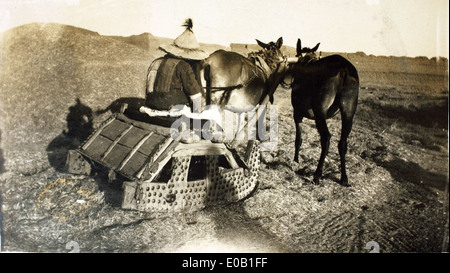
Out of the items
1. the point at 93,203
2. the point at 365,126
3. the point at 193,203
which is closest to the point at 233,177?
the point at 193,203

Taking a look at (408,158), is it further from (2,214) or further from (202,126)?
(2,214)

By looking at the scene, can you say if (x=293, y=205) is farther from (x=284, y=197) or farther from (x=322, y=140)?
(x=322, y=140)

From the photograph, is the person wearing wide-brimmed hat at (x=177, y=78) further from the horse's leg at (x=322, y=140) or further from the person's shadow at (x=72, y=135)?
the person's shadow at (x=72, y=135)

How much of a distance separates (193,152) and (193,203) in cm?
69

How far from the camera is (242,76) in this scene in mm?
4812

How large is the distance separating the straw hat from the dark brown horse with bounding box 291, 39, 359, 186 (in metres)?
1.57

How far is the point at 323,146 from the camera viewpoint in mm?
4594

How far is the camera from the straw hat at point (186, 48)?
4.03m

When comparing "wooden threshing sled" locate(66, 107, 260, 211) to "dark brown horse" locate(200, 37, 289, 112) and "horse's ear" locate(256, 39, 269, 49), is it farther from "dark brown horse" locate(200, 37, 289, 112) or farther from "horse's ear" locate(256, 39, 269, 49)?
"horse's ear" locate(256, 39, 269, 49)

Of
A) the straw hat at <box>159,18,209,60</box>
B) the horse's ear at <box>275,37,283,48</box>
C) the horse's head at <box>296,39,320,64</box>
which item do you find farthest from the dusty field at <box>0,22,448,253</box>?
the straw hat at <box>159,18,209,60</box>

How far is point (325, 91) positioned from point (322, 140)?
2.31 ft

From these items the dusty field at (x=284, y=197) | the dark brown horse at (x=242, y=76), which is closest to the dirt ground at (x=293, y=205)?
the dusty field at (x=284, y=197)

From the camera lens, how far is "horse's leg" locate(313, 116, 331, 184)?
14.8 ft

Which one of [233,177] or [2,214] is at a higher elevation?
[233,177]
